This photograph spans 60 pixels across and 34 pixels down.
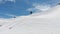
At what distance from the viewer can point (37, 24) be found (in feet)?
19.9

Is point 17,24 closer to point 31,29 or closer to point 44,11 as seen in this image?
point 31,29

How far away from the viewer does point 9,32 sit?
5.66 meters

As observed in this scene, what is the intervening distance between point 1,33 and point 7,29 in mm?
349

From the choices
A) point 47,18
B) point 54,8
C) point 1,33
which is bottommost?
point 1,33

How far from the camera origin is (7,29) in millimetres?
5945

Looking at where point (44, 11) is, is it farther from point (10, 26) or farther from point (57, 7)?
point (10, 26)

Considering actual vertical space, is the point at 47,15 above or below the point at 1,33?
above

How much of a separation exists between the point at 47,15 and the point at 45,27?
885 mm

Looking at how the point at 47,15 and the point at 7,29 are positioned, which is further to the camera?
the point at 47,15

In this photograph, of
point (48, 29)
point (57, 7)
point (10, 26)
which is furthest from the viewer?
point (57, 7)

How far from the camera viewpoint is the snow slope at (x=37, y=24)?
557 centimetres

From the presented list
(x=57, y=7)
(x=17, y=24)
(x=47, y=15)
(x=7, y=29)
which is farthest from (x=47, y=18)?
(x=7, y=29)

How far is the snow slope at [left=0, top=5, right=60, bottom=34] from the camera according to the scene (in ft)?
18.3

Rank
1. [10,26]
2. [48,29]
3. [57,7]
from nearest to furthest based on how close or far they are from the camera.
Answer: [48,29], [10,26], [57,7]
